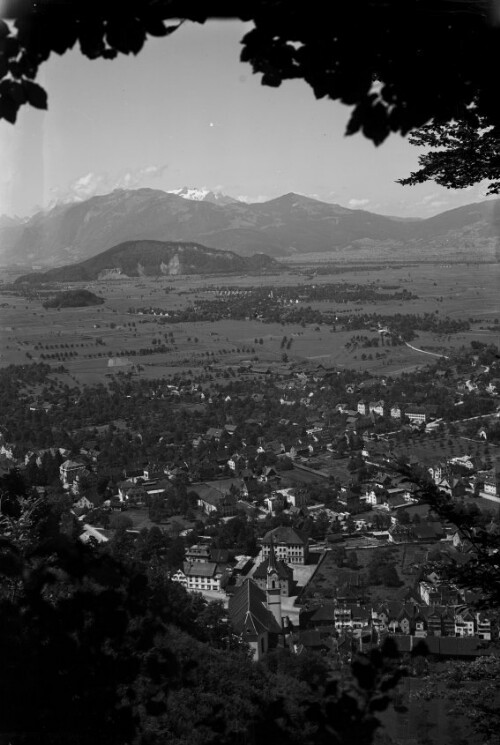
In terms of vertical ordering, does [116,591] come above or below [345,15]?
below

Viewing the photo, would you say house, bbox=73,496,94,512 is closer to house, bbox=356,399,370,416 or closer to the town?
the town

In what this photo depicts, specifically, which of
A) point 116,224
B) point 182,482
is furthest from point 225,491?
point 116,224

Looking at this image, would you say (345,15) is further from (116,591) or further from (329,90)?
(116,591)

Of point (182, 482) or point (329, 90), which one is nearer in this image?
point (329, 90)

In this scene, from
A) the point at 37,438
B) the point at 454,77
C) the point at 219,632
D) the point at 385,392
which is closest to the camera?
the point at 454,77

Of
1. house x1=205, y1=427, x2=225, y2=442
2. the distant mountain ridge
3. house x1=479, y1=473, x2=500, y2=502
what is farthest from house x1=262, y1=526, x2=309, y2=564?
the distant mountain ridge

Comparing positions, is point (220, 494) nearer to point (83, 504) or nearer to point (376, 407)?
point (83, 504)
